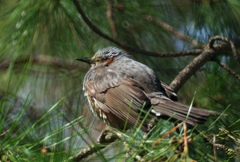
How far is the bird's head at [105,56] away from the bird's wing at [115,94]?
0.91ft

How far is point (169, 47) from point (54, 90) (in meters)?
1.50

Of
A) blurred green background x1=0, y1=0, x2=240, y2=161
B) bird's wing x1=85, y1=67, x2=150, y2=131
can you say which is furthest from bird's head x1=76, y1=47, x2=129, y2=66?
bird's wing x1=85, y1=67, x2=150, y2=131

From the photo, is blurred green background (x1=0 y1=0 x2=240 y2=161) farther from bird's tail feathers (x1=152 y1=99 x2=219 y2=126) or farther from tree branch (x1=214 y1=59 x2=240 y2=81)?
bird's tail feathers (x1=152 y1=99 x2=219 y2=126)

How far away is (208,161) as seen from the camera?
2.96 m

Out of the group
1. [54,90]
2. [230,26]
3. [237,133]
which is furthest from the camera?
[54,90]

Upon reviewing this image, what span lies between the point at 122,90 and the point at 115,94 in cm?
10

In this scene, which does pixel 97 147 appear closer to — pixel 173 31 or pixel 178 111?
pixel 178 111

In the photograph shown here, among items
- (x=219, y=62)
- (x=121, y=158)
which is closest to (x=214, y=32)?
(x=219, y=62)

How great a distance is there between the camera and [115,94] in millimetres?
4855

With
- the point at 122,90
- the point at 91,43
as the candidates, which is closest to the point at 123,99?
the point at 122,90

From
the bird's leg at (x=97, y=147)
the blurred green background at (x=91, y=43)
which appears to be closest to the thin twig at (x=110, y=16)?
the blurred green background at (x=91, y=43)

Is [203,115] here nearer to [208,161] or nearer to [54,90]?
[208,161]

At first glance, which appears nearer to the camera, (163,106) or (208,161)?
(208,161)

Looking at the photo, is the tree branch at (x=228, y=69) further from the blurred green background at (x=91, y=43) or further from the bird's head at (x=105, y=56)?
the bird's head at (x=105, y=56)
